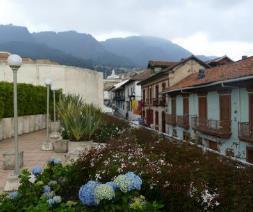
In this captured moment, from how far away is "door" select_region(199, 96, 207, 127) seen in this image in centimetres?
2620

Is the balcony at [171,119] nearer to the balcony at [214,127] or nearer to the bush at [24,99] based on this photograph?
the balcony at [214,127]

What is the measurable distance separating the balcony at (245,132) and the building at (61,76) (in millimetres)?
19119

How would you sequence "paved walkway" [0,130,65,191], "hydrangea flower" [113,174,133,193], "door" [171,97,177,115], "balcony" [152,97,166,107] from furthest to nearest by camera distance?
"balcony" [152,97,166,107]
"door" [171,97,177,115]
"paved walkway" [0,130,65,191]
"hydrangea flower" [113,174,133,193]

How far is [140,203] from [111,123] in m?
11.9

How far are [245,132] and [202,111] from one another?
304 inches

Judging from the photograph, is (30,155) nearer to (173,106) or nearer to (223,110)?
(223,110)

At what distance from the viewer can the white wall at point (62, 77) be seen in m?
35.5

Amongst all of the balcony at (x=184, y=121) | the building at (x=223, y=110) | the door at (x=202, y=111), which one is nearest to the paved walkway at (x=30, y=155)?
the building at (x=223, y=110)

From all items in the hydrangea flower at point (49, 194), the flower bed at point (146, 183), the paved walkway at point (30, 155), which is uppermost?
the flower bed at point (146, 183)

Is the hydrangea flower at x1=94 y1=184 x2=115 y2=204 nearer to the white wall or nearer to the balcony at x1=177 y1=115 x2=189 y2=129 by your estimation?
the balcony at x1=177 y1=115 x2=189 y2=129

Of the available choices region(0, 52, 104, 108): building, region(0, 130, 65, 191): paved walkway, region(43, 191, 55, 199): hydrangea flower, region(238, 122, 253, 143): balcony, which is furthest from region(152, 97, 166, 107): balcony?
region(43, 191, 55, 199): hydrangea flower

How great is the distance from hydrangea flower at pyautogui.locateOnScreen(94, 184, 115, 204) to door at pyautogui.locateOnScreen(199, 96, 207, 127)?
2237 cm

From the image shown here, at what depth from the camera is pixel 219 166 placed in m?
4.82

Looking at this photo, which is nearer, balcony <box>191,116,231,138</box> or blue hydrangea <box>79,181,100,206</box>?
blue hydrangea <box>79,181,100,206</box>
